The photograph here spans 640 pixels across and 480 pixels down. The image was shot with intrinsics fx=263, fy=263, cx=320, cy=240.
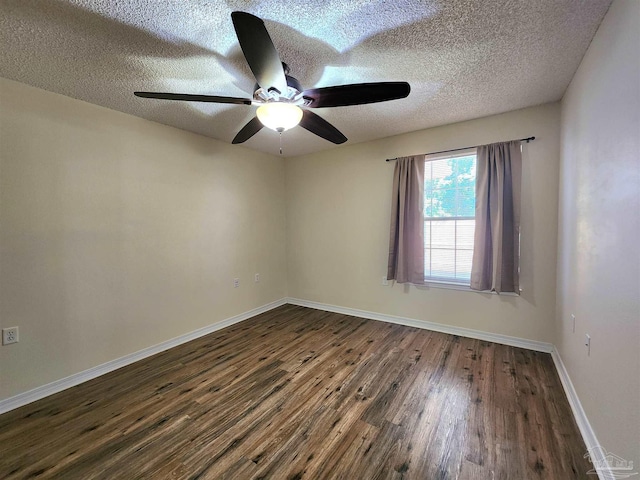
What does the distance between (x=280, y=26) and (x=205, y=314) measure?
306 cm

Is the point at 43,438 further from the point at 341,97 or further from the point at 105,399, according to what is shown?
the point at 341,97

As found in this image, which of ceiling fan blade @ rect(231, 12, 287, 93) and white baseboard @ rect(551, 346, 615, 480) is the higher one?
ceiling fan blade @ rect(231, 12, 287, 93)

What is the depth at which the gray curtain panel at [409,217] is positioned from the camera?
10.7ft

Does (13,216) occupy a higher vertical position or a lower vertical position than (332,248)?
higher

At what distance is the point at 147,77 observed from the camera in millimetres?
1974

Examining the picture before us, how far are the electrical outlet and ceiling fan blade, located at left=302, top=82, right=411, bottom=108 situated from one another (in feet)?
8.99

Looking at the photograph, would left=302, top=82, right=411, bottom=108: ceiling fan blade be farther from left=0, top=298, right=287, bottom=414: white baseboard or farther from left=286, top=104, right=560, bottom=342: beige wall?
left=0, top=298, right=287, bottom=414: white baseboard

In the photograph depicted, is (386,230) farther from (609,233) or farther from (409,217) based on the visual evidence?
(609,233)

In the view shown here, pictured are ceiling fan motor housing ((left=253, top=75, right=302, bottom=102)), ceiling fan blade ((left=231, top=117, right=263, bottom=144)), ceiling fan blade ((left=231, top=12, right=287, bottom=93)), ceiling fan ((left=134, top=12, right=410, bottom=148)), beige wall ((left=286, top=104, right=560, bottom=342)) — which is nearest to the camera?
ceiling fan blade ((left=231, top=12, right=287, bottom=93))

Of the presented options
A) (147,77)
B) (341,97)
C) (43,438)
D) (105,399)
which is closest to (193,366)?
(105,399)

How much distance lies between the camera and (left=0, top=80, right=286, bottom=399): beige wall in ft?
6.56

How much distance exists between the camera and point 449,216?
316 centimetres

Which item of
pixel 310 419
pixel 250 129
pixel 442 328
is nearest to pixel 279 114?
pixel 250 129

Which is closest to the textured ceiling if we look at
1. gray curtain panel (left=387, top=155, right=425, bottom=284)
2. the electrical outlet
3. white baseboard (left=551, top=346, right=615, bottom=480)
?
gray curtain panel (left=387, top=155, right=425, bottom=284)
